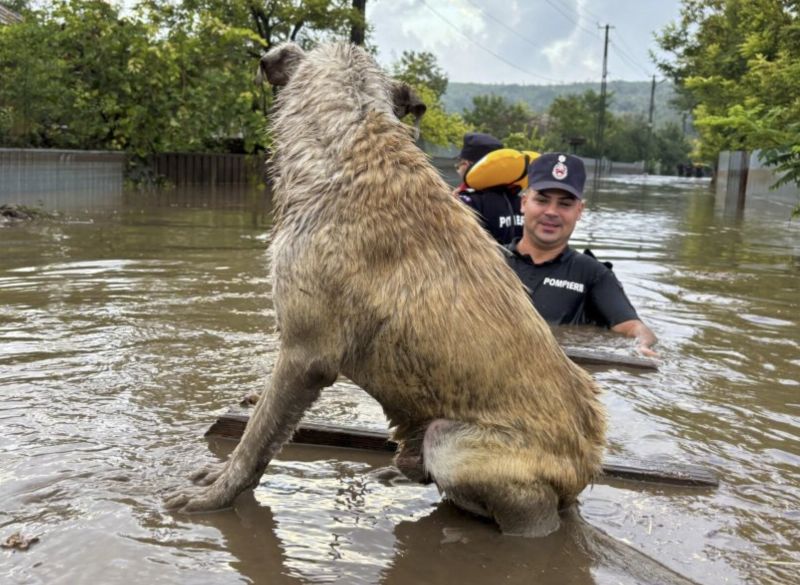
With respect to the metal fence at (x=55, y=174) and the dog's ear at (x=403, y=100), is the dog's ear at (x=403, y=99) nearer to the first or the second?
the dog's ear at (x=403, y=100)

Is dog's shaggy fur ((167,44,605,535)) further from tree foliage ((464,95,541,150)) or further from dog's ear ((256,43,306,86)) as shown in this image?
tree foliage ((464,95,541,150))

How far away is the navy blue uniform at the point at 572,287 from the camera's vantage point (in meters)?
6.23

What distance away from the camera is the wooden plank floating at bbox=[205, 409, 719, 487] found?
4.00 metres

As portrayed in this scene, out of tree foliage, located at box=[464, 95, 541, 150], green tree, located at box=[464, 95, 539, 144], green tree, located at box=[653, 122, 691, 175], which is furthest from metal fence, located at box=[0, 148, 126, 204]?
green tree, located at box=[653, 122, 691, 175]

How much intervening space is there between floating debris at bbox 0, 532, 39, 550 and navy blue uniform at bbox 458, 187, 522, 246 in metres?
5.12

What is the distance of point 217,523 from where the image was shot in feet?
11.2

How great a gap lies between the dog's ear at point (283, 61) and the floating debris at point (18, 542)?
2.36 meters

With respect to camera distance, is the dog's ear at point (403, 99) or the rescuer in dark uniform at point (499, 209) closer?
the dog's ear at point (403, 99)

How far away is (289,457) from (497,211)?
3974 millimetres

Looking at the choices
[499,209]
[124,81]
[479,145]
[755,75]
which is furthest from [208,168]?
[499,209]

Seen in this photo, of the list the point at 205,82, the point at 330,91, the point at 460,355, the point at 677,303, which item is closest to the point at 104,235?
the point at 677,303

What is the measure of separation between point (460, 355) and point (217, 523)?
1.23m

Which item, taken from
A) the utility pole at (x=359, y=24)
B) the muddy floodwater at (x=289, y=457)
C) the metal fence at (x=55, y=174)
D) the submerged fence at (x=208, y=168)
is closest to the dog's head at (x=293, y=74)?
the muddy floodwater at (x=289, y=457)

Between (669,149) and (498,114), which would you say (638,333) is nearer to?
(498,114)
